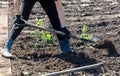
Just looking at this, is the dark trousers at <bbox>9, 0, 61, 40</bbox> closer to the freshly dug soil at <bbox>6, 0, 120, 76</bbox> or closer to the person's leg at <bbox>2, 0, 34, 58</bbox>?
the person's leg at <bbox>2, 0, 34, 58</bbox>

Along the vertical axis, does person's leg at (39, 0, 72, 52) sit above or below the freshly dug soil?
above

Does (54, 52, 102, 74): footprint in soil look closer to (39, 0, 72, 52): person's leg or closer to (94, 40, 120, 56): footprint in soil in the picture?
(39, 0, 72, 52): person's leg

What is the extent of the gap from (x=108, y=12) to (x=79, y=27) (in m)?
1.32

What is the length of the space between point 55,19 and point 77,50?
659 millimetres

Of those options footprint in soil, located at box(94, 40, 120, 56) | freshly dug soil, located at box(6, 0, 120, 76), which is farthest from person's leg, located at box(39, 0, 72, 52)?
footprint in soil, located at box(94, 40, 120, 56)

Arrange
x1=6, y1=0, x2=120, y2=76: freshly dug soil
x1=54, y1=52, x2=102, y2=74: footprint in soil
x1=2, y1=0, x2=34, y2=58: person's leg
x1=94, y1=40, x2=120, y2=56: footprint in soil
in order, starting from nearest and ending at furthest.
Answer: x1=6, y1=0, x2=120, y2=76: freshly dug soil, x1=54, y1=52, x2=102, y2=74: footprint in soil, x1=2, y1=0, x2=34, y2=58: person's leg, x1=94, y1=40, x2=120, y2=56: footprint in soil

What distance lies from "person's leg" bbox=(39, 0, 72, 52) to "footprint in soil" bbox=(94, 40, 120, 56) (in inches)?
22.5

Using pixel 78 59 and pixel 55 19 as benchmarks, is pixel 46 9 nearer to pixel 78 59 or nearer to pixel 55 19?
pixel 55 19

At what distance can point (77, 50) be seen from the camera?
692 cm

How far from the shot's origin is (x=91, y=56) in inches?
261

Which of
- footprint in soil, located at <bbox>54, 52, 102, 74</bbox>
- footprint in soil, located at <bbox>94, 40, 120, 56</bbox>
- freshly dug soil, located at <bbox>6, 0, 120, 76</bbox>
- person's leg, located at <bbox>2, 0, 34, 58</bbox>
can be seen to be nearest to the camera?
freshly dug soil, located at <bbox>6, 0, 120, 76</bbox>

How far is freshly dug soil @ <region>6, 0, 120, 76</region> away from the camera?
6.11m

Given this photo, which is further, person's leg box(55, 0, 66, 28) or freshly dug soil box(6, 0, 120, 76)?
person's leg box(55, 0, 66, 28)

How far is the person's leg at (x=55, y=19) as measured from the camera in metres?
6.73
